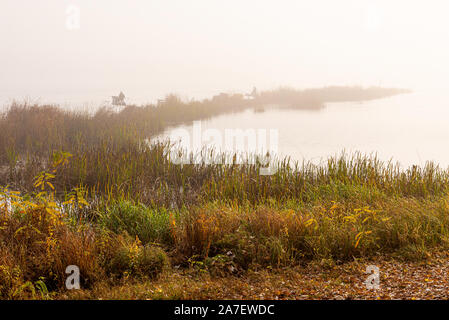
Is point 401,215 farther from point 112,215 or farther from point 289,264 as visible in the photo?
point 112,215

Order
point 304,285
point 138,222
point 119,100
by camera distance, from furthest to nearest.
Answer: point 119,100, point 138,222, point 304,285

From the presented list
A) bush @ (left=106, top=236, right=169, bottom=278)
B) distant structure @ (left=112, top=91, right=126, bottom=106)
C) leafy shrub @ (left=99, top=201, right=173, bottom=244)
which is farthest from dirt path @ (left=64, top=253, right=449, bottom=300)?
distant structure @ (left=112, top=91, right=126, bottom=106)

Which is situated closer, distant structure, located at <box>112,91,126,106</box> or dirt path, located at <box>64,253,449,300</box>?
dirt path, located at <box>64,253,449,300</box>

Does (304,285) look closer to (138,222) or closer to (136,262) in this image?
(136,262)

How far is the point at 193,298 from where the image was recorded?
3.77m

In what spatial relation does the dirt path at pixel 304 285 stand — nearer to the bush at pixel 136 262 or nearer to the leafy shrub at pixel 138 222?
the bush at pixel 136 262

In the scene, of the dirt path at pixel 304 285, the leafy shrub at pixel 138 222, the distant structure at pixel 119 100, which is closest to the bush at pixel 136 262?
→ the dirt path at pixel 304 285

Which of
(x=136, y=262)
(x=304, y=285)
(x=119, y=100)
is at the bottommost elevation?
(x=304, y=285)

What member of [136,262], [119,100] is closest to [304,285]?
[136,262]

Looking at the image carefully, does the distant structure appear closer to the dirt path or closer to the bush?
the bush

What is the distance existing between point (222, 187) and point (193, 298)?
393cm

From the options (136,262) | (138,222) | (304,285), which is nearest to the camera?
(304,285)
